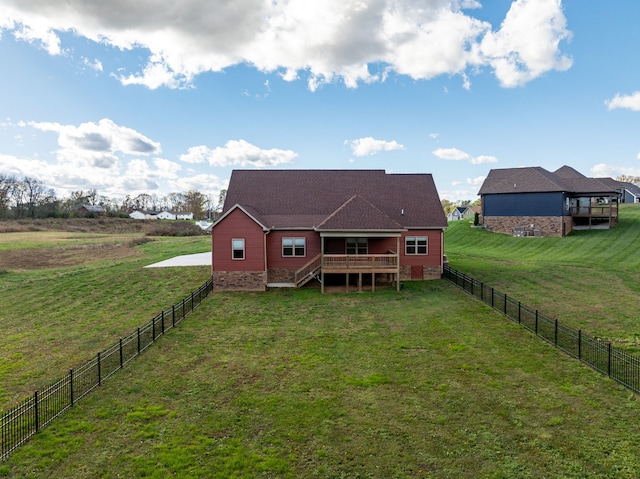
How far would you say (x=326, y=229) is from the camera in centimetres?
2534

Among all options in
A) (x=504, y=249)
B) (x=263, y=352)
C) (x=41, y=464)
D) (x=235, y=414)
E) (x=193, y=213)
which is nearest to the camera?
(x=41, y=464)

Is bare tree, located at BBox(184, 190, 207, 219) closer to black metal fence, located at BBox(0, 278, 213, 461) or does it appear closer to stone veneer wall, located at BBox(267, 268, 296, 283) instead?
stone veneer wall, located at BBox(267, 268, 296, 283)

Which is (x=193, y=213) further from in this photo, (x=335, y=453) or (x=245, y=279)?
(x=335, y=453)

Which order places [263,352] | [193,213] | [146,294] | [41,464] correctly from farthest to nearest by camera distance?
1. [193,213]
2. [146,294]
3. [263,352]
4. [41,464]

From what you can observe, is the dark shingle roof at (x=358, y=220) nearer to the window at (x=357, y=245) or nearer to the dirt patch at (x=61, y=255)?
the window at (x=357, y=245)

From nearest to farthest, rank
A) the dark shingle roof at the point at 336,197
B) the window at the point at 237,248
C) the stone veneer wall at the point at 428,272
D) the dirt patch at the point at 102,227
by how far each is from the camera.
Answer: the window at the point at 237,248, the dark shingle roof at the point at 336,197, the stone veneer wall at the point at 428,272, the dirt patch at the point at 102,227

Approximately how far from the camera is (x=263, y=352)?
15117 millimetres

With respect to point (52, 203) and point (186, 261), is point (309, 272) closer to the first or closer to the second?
point (186, 261)

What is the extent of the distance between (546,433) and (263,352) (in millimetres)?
9492

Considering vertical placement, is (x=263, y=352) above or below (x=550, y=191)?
below

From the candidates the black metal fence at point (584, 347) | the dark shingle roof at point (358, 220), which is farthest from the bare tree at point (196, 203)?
the black metal fence at point (584, 347)

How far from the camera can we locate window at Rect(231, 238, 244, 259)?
85.3 feet

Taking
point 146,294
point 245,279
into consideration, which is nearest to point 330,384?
point 245,279

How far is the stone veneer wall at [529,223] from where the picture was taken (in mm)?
43219
